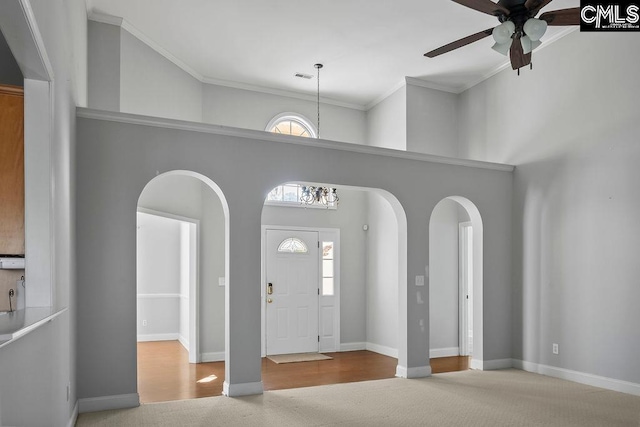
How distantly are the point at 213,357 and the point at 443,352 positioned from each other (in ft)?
11.3

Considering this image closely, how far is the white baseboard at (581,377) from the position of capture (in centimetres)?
511

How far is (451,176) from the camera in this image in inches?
252

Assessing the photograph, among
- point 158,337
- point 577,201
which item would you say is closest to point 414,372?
point 577,201

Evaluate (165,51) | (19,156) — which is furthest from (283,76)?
(19,156)

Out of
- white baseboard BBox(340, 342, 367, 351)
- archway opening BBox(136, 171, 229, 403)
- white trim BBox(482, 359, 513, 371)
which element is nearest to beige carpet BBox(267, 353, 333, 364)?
white baseboard BBox(340, 342, 367, 351)

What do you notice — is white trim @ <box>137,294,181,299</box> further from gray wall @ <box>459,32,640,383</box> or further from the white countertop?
the white countertop

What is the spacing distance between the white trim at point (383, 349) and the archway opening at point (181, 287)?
2.43 m

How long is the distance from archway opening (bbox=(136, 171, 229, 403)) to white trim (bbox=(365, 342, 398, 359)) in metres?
2.43

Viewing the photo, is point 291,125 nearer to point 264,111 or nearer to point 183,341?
point 264,111

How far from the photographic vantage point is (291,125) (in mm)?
8094

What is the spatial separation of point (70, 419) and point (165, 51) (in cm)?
456

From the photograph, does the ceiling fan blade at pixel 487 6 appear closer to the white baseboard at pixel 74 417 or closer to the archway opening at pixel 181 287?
the archway opening at pixel 181 287

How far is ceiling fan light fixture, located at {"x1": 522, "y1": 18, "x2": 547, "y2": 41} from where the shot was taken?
11.5 ft

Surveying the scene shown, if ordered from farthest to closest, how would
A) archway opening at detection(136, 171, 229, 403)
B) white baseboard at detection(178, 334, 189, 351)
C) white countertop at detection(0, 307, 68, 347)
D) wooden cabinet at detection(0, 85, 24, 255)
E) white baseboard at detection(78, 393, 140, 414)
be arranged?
white baseboard at detection(178, 334, 189, 351), archway opening at detection(136, 171, 229, 403), white baseboard at detection(78, 393, 140, 414), wooden cabinet at detection(0, 85, 24, 255), white countertop at detection(0, 307, 68, 347)
